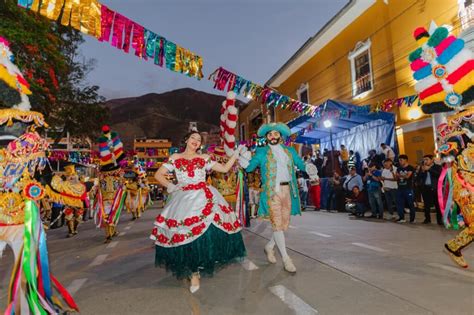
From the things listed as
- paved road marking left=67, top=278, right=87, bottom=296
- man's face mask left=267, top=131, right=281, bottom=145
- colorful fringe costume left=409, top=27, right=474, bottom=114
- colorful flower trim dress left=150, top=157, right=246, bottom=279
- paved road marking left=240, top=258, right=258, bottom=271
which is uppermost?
colorful fringe costume left=409, top=27, right=474, bottom=114

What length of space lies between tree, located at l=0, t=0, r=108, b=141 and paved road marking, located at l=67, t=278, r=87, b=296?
6.44m

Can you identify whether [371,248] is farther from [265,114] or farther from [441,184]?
[265,114]

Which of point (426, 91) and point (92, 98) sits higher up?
point (92, 98)

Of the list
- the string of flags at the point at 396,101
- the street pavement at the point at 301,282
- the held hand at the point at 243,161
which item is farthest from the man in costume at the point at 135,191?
the string of flags at the point at 396,101

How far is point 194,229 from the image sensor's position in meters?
3.71

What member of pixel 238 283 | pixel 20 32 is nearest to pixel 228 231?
pixel 238 283

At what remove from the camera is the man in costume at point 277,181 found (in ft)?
15.1

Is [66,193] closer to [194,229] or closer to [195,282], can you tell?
[194,229]

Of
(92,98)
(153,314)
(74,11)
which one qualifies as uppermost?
(92,98)

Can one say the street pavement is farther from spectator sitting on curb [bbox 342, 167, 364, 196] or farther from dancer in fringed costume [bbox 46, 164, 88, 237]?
spectator sitting on curb [bbox 342, 167, 364, 196]

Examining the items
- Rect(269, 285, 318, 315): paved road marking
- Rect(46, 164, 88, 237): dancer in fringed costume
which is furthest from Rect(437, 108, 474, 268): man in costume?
Rect(46, 164, 88, 237): dancer in fringed costume

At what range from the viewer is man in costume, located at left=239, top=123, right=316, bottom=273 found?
4617 millimetres

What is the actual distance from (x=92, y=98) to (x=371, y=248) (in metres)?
17.6

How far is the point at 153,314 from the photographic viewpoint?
305 centimetres
